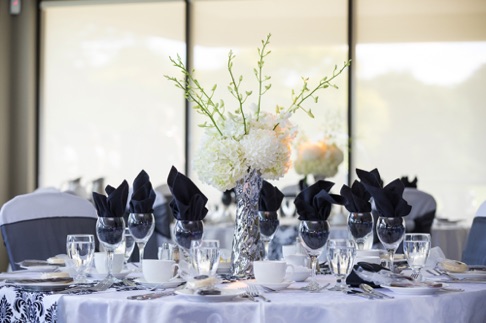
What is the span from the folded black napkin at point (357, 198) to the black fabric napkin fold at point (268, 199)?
267 mm

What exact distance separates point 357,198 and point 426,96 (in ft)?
20.1

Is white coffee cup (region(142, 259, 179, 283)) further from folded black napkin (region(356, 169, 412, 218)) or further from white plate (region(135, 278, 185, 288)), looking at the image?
folded black napkin (region(356, 169, 412, 218))

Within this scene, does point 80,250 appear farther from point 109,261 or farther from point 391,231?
point 391,231

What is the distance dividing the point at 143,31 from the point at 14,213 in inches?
246

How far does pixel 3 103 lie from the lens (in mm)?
9102

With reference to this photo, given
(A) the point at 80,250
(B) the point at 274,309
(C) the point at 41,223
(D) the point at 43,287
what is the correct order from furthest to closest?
(C) the point at 41,223
(A) the point at 80,250
(D) the point at 43,287
(B) the point at 274,309

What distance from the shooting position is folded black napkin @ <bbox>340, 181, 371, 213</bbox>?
291 centimetres

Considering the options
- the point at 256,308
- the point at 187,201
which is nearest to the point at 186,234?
the point at 187,201

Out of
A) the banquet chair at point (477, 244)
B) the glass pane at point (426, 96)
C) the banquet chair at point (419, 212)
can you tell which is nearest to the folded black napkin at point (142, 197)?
the banquet chair at point (477, 244)

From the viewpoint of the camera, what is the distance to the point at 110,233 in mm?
2656

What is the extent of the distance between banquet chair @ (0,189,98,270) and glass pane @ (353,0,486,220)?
5616 mm

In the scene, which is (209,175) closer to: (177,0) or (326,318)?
(326,318)

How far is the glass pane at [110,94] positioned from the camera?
936 cm

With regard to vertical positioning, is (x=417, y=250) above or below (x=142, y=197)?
below
